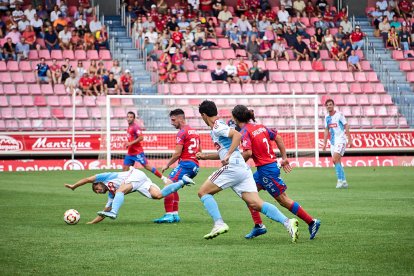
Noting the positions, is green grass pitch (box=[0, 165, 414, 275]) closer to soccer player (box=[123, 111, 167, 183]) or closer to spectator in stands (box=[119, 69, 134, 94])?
soccer player (box=[123, 111, 167, 183])

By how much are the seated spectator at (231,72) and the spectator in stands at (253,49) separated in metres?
1.87

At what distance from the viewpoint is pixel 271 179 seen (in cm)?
1235

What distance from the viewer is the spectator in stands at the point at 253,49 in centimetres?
3778

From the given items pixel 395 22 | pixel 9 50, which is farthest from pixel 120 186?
pixel 395 22

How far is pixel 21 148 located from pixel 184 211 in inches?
639

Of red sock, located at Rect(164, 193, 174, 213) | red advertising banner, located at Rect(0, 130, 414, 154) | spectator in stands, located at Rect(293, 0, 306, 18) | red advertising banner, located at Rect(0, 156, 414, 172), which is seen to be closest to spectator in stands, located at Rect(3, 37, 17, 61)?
red advertising banner, located at Rect(0, 130, 414, 154)

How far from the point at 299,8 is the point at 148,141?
12.4 metres

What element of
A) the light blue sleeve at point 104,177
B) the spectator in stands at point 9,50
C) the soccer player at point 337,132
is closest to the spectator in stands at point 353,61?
the spectator in stands at point 9,50

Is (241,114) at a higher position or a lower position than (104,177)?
higher

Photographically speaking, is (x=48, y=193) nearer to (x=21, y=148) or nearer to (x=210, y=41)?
(x=21, y=148)

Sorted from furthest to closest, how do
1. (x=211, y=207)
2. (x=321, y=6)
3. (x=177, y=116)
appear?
(x=321, y=6) → (x=177, y=116) → (x=211, y=207)

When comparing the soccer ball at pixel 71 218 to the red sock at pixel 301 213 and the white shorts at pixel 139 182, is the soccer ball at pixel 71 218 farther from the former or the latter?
the red sock at pixel 301 213

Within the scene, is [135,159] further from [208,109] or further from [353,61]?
[353,61]

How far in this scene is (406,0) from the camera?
43.2 m
